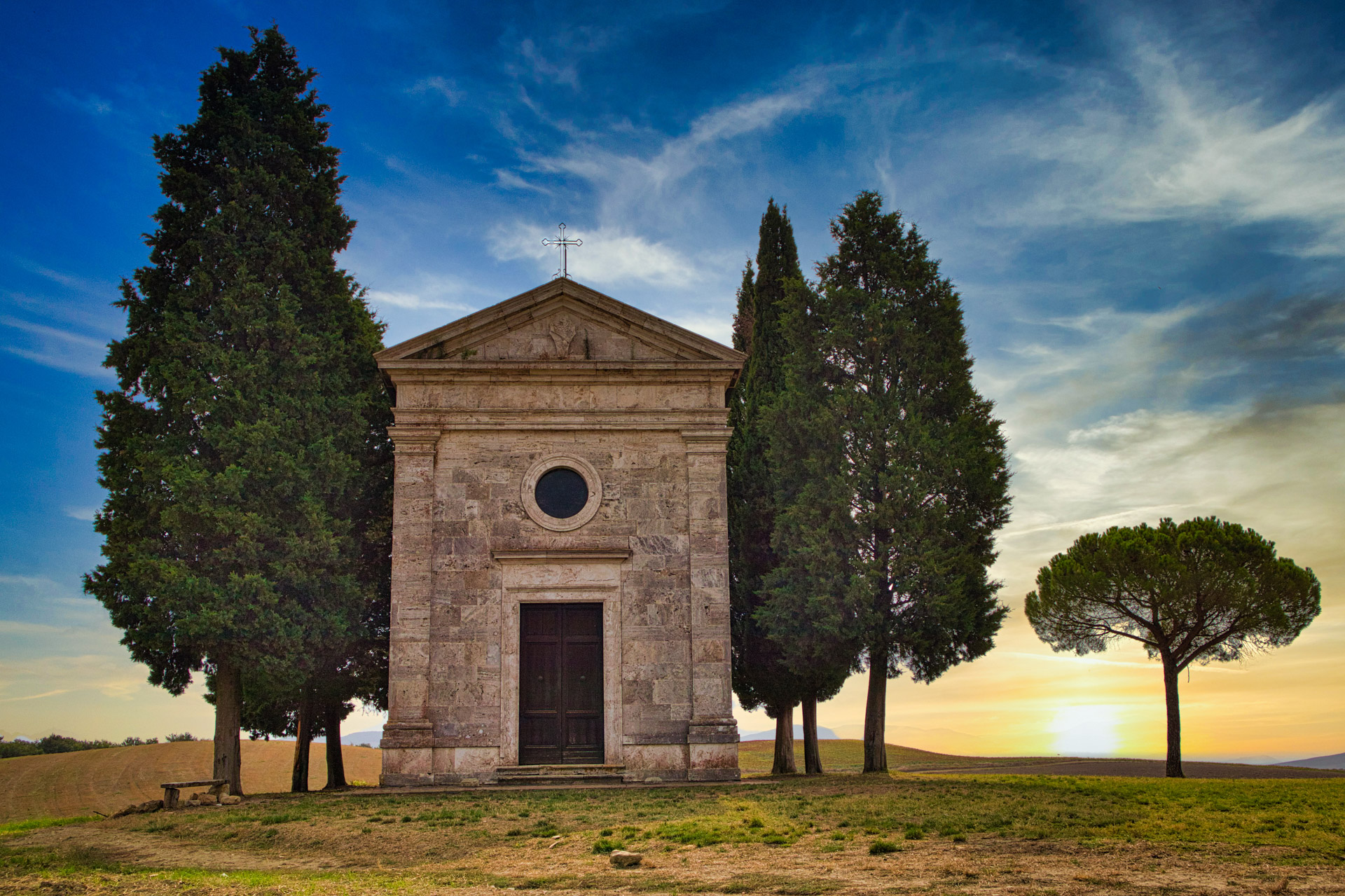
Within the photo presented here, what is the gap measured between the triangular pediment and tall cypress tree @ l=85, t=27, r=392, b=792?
266 centimetres

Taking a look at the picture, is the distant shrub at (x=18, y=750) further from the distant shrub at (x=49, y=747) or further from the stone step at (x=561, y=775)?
the stone step at (x=561, y=775)

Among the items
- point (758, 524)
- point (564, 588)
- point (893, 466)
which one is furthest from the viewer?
point (758, 524)

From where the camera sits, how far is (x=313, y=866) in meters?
9.50

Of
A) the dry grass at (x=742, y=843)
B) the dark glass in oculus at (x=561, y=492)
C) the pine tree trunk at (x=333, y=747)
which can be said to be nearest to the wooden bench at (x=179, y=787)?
the dry grass at (x=742, y=843)

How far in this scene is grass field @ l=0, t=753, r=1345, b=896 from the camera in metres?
7.73

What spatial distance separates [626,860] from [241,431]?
12253 mm

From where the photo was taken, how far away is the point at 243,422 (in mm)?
17812

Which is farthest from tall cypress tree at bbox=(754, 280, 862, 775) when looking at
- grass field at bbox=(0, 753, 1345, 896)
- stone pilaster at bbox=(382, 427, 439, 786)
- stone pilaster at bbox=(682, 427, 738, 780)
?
stone pilaster at bbox=(382, 427, 439, 786)

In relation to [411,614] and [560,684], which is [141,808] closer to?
[411,614]

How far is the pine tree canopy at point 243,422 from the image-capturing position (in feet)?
56.4

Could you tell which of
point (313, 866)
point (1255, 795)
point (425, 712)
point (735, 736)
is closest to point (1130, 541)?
point (1255, 795)

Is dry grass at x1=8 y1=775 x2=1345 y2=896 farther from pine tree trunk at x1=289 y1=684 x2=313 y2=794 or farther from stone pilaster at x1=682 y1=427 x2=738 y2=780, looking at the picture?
pine tree trunk at x1=289 y1=684 x2=313 y2=794

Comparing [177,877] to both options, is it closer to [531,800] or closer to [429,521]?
[531,800]

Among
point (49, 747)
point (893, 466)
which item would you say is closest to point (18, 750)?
point (49, 747)
